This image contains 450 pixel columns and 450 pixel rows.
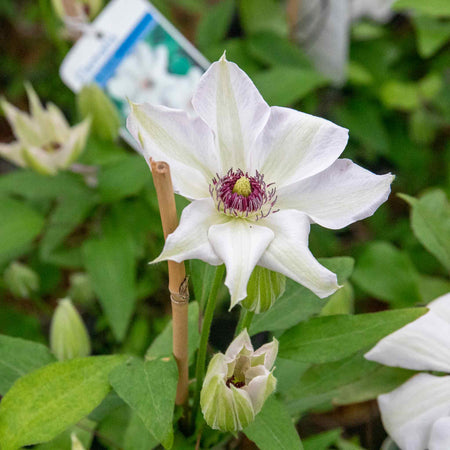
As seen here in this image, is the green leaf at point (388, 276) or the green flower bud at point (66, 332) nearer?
the green flower bud at point (66, 332)

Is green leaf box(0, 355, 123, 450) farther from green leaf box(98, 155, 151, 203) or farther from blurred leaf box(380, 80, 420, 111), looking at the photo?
blurred leaf box(380, 80, 420, 111)

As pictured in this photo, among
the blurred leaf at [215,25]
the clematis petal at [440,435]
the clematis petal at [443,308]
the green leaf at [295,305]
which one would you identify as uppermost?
the green leaf at [295,305]

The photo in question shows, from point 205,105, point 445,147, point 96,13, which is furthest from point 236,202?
point 445,147

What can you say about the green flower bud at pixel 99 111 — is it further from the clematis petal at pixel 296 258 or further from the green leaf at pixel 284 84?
the clematis petal at pixel 296 258

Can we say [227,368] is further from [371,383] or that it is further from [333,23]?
[333,23]

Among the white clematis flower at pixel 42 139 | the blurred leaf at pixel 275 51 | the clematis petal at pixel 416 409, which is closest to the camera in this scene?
the clematis petal at pixel 416 409

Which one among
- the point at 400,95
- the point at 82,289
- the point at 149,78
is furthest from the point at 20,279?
the point at 400,95

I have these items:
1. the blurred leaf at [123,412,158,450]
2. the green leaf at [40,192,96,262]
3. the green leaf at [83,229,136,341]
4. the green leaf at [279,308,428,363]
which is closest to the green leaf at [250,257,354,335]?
the green leaf at [279,308,428,363]

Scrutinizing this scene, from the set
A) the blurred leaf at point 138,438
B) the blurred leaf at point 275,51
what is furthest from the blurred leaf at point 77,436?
the blurred leaf at point 275,51

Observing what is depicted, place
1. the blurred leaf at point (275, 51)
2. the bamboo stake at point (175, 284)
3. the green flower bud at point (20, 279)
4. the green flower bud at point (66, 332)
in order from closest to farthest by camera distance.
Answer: the bamboo stake at point (175, 284), the green flower bud at point (66, 332), the green flower bud at point (20, 279), the blurred leaf at point (275, 51)
